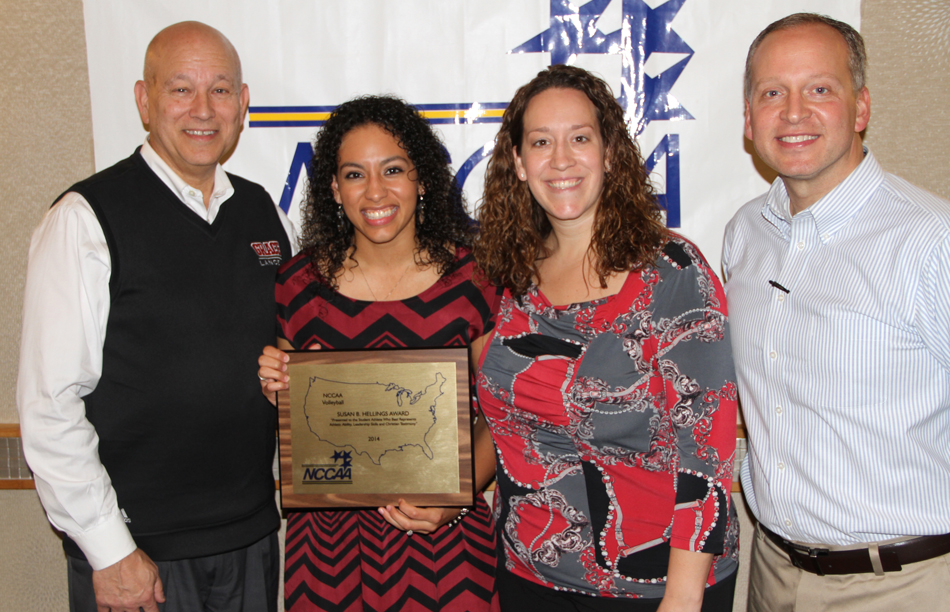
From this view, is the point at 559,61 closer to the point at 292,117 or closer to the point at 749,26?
the point at 749,26

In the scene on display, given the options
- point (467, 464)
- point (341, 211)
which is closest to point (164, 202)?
point (341, 211)

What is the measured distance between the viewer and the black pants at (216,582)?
2182 mm

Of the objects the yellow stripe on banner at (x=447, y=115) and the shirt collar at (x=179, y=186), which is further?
the yellow stripe on banner at (x=447, y=115)

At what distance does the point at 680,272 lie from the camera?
174 cm

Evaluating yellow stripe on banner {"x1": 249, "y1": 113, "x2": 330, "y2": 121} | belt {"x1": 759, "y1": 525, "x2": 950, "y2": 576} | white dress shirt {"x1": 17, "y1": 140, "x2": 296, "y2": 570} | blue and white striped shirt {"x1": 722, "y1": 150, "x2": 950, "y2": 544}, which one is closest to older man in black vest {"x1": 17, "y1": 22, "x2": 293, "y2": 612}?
white dress shirt {"x1": 17, "y1": 140, "x2": 296, "y2": 570}

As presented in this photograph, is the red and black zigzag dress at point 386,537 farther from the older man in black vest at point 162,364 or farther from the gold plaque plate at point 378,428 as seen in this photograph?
the older man in black vest at point 162,364

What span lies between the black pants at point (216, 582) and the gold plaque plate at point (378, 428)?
1.74 ft

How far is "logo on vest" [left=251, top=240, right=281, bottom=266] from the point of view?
237 centimetres

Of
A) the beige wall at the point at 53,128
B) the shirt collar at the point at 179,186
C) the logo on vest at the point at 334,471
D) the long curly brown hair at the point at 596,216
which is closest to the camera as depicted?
the long curly brown hair at the point at 596,216

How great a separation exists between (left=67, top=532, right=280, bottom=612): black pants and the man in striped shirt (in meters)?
1.78

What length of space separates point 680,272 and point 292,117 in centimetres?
198

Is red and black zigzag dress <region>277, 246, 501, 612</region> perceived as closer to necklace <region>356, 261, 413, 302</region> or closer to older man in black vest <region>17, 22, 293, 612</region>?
necklace <region>356, 261, 413, 302</region>

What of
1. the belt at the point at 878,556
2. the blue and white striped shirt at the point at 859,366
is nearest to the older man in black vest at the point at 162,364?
the blue and white striped shirt at the point at 859,366

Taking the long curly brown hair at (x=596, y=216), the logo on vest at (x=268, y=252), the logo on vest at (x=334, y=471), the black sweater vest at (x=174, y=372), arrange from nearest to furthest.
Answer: the long curly brown hair at (x=596, y=216)
the logo on vest at (x=334, y=471)
the black sweater vest at (x=174, y=372)
the logo on vest at (x=268, y=252)
